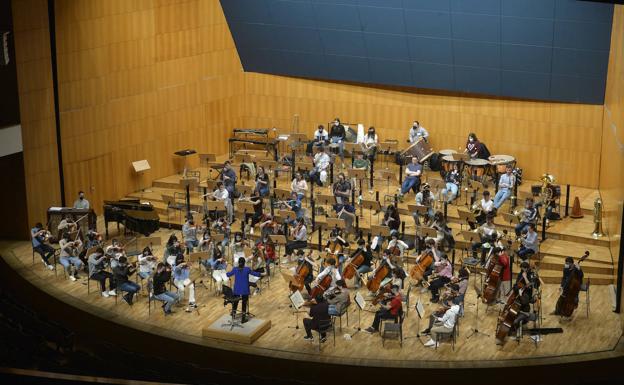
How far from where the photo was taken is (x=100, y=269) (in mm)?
18359

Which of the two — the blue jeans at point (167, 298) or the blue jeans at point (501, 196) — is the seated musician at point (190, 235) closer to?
the blue jeans at point (167, 298)

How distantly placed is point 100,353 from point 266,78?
13147 mm

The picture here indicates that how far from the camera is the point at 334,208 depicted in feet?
69.2

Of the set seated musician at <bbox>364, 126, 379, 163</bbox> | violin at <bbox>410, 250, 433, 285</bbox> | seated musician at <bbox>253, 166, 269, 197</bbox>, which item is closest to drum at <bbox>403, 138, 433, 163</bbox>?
seated musician at <bbox>364, 126, 379, 163</bbox>

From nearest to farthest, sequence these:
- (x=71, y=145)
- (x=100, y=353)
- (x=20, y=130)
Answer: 1. (x=100, y=353)
2. (x=20, y=130)
3. (x=71, y=145)

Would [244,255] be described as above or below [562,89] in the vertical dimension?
below

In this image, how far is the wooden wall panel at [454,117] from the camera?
23.1m

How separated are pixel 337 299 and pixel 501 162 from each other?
7053mm

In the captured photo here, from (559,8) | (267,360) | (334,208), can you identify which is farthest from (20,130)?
(559,8)

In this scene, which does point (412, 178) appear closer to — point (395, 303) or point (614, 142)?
point (614, 142)

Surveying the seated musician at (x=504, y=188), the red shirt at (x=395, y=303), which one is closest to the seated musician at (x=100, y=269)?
the red shirt at (x=395, y=303)

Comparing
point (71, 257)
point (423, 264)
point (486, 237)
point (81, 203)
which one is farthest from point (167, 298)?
Result: point (486, 237)

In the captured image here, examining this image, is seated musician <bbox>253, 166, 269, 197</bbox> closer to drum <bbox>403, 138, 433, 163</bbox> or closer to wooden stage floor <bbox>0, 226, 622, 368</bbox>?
wooden stage floor <bbox>0, 226, 622, 368</bbox>

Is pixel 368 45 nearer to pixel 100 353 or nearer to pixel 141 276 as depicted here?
pixel 141 276
